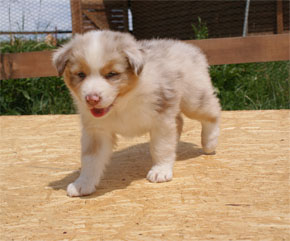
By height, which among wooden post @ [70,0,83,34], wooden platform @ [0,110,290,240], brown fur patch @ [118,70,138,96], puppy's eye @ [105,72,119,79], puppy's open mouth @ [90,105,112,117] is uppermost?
wooden post @ [70,0,83,34]

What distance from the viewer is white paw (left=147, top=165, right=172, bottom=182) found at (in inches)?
112

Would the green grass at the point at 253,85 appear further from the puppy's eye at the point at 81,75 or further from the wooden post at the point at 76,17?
the puppy's eye at the point at 81,75

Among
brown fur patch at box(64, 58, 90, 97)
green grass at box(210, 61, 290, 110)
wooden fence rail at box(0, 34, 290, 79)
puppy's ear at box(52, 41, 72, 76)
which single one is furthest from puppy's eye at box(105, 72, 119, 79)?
green grass at box(210, 61, 290, 110)

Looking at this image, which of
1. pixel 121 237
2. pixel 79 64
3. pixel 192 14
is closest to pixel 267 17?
pixel 192 14

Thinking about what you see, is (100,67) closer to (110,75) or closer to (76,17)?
(110,75)

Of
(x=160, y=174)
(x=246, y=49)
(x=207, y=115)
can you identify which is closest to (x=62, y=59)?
(x=160, y=174)

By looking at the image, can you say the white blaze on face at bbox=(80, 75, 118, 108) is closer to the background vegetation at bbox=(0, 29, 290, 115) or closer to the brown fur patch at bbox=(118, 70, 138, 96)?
the brown fur patch at bbox=(118, 70, 138, 96)

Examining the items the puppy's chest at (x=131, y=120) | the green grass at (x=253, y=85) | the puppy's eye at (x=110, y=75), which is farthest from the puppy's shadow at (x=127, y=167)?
the green grass at (x=253, y=85)

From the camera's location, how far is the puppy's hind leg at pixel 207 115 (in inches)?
133

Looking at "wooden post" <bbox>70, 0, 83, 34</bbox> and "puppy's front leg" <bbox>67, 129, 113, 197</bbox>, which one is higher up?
"wooden post" <bbox>70, 0, 83, 34</bbox>

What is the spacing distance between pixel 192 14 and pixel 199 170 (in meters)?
6.84

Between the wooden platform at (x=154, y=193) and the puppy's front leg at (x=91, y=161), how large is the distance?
0.28ft

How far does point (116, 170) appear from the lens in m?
3.27

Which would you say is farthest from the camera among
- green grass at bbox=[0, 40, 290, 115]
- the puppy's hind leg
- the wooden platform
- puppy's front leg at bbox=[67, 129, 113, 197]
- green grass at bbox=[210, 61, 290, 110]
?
green grass at bbox=[0, 40, 290, 115]
